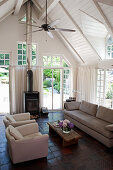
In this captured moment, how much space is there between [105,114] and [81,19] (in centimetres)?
355

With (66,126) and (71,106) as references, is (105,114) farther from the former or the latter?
(71,106)

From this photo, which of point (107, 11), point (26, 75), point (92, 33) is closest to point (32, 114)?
point (26, 75)

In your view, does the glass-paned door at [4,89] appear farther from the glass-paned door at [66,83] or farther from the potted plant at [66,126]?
the potted plant at [66,126]

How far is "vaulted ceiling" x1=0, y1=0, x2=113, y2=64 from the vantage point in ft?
14.5

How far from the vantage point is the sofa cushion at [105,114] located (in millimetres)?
4559

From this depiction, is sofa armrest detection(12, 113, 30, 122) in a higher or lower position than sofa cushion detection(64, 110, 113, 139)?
higher

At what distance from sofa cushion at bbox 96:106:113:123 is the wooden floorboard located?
0.82 m

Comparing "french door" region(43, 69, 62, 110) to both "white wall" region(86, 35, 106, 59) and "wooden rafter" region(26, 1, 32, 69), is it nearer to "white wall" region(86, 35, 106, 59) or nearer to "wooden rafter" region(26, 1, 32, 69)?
"wooden rafter" region(26, 1, 32, 69)

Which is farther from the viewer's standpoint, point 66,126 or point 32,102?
point 32,102

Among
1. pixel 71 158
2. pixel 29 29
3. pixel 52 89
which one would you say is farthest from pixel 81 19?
pixel 71 158

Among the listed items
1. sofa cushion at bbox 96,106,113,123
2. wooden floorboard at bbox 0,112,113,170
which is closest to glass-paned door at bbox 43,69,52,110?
sofa cushion at bbox 96,106,113,123

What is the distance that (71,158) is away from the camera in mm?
3455

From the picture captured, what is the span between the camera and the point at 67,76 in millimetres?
8156

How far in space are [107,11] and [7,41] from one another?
459 cm
